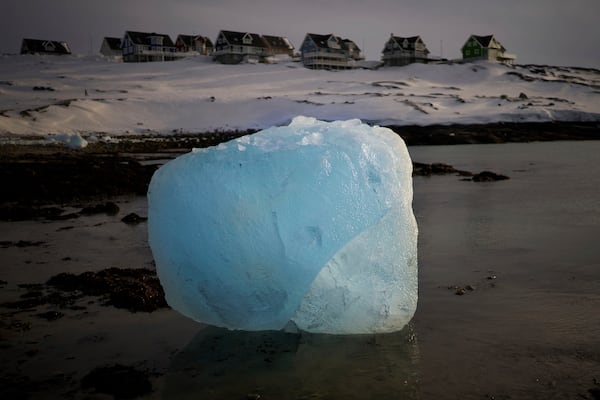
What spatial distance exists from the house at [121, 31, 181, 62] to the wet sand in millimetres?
69832

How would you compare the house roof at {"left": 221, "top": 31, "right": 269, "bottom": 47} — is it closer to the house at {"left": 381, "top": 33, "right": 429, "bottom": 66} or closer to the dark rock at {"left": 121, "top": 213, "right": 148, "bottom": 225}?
the house at {"left": 381, "top": 33, "right": 429, "bottom": 66}

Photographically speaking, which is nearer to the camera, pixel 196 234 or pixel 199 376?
pixel 199 376

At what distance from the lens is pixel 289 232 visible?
406 centimetres

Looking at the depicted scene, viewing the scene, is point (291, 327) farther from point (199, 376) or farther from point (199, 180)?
point (199, 180)

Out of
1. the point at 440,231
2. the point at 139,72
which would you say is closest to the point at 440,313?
the point at 440,231

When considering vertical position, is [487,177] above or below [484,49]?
below

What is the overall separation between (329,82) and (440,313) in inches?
2082

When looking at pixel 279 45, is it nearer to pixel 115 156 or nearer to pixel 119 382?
pixel 115 156

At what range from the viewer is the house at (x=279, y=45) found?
255 feet

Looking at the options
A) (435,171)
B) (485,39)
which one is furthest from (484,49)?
(435,171)

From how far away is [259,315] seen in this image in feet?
14.3

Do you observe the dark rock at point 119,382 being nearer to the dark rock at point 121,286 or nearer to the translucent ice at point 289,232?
the translucent ice at point 289,232

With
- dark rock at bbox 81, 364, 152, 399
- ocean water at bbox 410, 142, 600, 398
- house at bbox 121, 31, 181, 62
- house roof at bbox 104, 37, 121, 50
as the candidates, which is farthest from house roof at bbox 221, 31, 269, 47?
dark rock at bbox 81, 364, 152, 399

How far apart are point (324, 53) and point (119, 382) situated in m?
70.3
